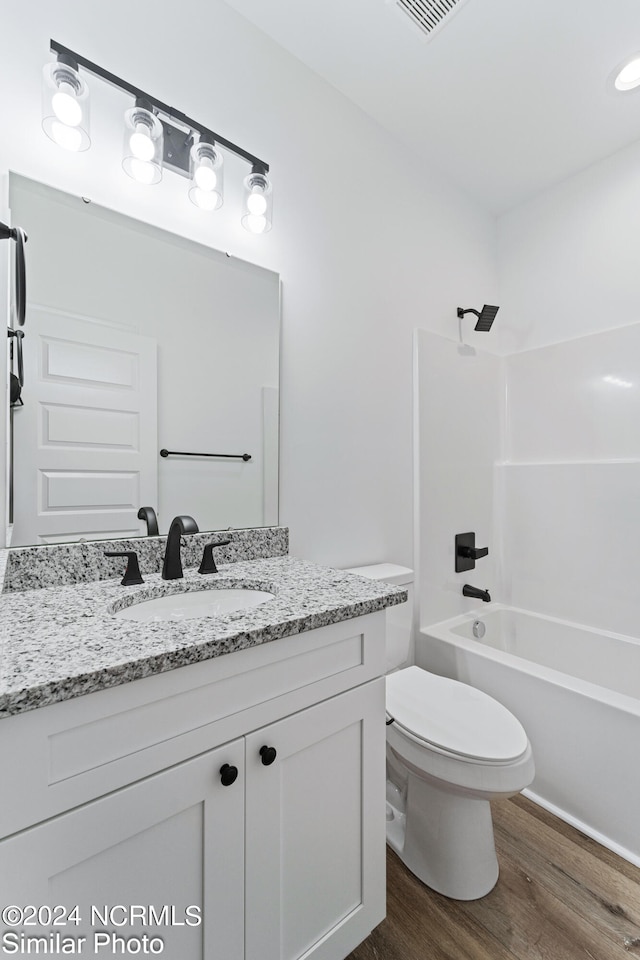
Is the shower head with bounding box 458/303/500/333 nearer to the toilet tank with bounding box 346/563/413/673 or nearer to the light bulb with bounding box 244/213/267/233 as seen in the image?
the light bulb with bounding box 244/213/267/233

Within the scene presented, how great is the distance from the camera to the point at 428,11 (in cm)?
142

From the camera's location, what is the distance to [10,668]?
2.00 ft

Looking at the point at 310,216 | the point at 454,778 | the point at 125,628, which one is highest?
the point at 310,216

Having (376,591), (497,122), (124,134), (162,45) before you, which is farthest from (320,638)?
(497,122)

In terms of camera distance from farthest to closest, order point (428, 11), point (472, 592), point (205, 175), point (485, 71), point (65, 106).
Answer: point (472, 592), point (485, 71), point (428, 11), point (205, 175), point (65, 106)

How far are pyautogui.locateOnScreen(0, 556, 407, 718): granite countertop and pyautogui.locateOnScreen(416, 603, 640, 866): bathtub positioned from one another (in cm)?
97

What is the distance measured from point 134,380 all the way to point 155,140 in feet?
2.15

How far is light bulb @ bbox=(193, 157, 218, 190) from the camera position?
1.30 m

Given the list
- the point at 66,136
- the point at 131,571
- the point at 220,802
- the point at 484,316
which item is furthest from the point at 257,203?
the point at 220,802

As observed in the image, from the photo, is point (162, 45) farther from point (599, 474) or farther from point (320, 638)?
point (599, 474)

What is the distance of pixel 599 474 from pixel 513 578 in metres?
0.68

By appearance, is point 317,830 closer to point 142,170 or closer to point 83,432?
point 83,432

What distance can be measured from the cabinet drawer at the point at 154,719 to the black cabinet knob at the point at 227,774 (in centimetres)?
4

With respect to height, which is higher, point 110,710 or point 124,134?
point 124,134
